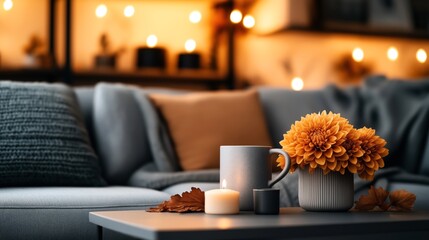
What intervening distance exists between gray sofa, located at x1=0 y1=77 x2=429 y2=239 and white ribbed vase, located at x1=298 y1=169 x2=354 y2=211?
62cm

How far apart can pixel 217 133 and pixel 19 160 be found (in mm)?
798

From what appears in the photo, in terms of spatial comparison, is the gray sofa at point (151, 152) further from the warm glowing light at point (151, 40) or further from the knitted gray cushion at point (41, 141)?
the warm glowing light at point (151, 40)

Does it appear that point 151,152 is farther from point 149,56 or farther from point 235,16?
point 235,16

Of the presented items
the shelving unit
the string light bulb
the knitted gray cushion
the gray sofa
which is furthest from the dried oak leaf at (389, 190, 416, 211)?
the string light bulb

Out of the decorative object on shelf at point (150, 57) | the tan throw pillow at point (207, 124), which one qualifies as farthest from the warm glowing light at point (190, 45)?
the tan throw pillow at point (207, 124)

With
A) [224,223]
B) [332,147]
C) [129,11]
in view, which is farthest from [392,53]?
[224,223]

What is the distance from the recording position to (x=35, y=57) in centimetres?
430

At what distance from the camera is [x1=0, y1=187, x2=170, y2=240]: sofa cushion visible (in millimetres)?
1972

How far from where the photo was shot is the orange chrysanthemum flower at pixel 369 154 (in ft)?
5.46

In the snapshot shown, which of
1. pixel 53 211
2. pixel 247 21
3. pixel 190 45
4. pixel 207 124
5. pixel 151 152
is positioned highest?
pixel 247 21

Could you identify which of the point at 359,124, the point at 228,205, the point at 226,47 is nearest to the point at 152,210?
the point at 228,205

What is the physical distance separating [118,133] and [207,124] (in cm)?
35

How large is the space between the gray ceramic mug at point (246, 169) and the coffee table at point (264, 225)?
6cm

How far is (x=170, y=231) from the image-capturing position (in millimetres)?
1219
